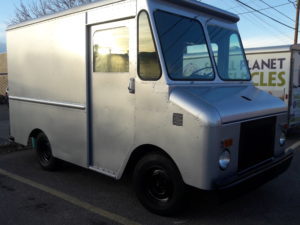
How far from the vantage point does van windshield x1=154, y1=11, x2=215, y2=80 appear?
376 cm

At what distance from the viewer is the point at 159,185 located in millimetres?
3838

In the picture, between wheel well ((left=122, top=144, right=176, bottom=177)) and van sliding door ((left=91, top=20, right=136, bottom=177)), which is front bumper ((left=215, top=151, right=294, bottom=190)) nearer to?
wheel well ((left=122, top=144, right=176, bottom=177))

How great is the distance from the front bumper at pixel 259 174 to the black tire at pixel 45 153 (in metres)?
3.19

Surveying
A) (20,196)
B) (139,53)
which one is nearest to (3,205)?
(20,196)

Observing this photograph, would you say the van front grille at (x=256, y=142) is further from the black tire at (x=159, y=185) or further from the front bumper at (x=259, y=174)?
the black tire at (x=159, y=185)

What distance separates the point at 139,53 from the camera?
383 cm

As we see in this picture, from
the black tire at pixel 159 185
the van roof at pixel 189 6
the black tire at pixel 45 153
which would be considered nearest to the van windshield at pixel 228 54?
the van roof at pixel 189 6

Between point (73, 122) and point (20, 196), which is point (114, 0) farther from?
point (20, 196)

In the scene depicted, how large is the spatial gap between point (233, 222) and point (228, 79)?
6.08ft

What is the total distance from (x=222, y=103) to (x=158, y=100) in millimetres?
704

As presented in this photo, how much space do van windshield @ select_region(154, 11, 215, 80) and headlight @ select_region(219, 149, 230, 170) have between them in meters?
1.00

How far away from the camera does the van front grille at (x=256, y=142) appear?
12.0ft

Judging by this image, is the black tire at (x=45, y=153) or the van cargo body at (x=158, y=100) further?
the black tire at (x=45, y=153)

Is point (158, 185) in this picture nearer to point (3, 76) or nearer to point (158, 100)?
point (158, 100)
